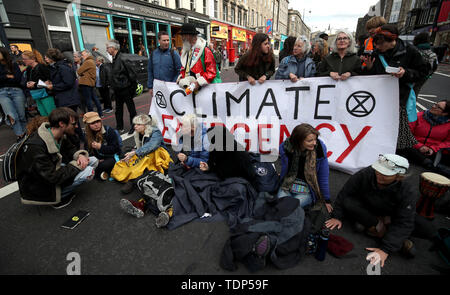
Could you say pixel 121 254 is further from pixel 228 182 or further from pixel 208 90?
pixel 208 90

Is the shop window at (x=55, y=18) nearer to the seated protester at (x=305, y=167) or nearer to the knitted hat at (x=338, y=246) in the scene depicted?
the seated protester at (x=305, y=167)

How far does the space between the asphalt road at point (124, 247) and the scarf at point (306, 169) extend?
53cm

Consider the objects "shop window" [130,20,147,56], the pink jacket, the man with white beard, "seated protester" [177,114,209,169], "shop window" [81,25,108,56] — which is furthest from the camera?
"shop window" [130,20,147,56]

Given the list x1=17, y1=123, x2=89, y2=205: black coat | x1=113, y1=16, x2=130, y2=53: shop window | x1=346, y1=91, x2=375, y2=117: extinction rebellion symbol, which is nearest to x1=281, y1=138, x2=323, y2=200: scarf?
x1=346, y1=91, x2=375, y2=117: extinction rebellion symbol

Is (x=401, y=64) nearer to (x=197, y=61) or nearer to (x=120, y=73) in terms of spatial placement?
(x=197, y=61)

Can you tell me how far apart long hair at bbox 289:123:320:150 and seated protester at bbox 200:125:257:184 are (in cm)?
65

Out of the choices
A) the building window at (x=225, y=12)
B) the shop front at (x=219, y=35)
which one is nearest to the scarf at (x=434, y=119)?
the shop front at (x=219, y=35)

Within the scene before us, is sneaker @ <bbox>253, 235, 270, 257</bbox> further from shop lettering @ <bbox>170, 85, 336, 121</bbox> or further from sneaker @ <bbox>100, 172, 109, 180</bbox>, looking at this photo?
sneaker @ <bbox>100, 172, 109, 180</bbox>

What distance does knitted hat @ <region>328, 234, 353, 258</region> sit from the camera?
2072mm

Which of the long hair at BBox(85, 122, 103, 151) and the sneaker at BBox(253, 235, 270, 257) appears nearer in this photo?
the sneaker at BBox(253, 235, 270, 257)

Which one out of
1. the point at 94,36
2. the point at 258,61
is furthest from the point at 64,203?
the point at 94,36

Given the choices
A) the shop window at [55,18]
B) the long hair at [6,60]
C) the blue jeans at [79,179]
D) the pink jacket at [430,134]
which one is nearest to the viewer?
the blue jeans at [79,179]

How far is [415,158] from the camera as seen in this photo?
3.73m

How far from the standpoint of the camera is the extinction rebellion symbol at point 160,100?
448 centimetres
